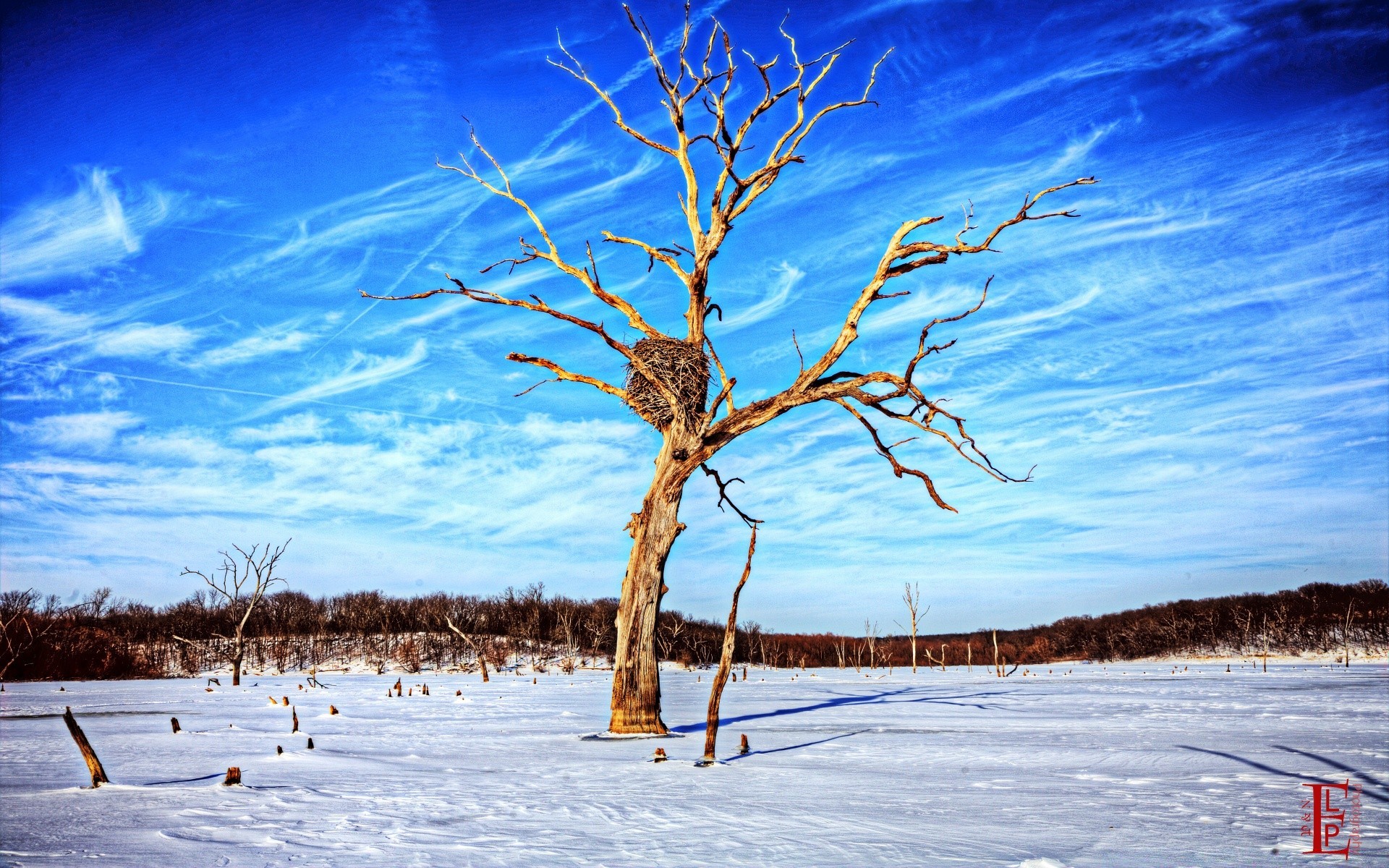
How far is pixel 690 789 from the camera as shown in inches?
239

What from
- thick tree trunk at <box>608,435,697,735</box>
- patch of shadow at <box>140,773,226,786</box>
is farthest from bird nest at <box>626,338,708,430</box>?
patch of shadow at <box>140,773,226,786</box>

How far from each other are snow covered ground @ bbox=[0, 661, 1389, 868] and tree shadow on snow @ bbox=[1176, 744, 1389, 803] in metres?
0.04

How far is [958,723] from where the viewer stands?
39.8ft

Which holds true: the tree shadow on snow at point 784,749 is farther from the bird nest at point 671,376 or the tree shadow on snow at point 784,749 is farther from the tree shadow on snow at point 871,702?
the bird nest at point 671,376

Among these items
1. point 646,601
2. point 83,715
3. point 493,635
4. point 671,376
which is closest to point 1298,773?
point 646,601

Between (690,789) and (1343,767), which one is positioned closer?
(690,789)

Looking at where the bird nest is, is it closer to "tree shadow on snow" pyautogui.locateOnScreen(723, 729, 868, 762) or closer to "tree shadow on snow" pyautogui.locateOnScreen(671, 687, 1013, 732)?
"tree shadow on snow" pyautogui.locateOnScreen(723, 729, 868, 762)

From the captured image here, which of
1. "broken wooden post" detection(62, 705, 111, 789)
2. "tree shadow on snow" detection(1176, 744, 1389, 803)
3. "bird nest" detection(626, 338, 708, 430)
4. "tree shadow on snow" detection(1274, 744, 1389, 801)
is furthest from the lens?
"bird nest" detection(626, 338, 708, 430)

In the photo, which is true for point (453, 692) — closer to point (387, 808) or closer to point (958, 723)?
point (958, 723)

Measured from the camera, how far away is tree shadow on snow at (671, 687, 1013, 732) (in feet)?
42.2

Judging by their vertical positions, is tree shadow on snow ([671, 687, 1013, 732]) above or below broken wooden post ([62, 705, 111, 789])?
below

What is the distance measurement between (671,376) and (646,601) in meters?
2.79

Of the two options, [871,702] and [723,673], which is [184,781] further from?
[871,702]

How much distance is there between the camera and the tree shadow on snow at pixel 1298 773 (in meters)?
5.86
